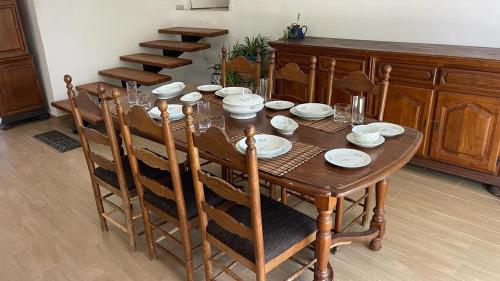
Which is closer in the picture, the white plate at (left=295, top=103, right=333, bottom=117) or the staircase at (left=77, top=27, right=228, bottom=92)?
the white plate at (left=295, top=103, right=333, bottom=117)

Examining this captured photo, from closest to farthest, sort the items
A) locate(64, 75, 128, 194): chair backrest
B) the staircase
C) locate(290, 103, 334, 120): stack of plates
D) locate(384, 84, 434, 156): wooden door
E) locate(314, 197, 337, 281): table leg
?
locate(314, 197, 337, 281): table leg → locate(64, 75, 128, 194): chair backrest → locate(290, 103, 334, 120): stack of plates → locate(384, 84, 434, 156): wooden door → the staircase

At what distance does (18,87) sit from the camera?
4.23 meters

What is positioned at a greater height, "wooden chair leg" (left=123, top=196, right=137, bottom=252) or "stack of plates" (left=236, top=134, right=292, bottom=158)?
"stack of plates" (left=236, top=134, right=292, bottom=158)

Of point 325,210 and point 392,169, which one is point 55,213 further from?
point 392,169

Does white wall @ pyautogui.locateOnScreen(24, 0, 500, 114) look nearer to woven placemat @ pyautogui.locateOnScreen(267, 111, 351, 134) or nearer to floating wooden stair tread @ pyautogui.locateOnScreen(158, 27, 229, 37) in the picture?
floating wooden stair tread @ pyautogui.locateOnScreen(158, 27, 229, 37)

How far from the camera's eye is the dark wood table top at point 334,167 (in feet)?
4.58

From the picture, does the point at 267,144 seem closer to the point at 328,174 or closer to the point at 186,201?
the point at 328,174

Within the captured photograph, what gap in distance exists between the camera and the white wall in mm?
2908

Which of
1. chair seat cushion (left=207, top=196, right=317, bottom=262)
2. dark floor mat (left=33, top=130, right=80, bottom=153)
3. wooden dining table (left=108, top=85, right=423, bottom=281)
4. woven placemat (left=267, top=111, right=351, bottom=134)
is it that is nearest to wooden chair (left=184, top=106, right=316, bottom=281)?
chair seat cushion (left=207, top=196, right=317, bottom=262)

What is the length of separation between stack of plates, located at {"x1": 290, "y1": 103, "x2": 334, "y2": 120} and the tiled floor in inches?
30.4

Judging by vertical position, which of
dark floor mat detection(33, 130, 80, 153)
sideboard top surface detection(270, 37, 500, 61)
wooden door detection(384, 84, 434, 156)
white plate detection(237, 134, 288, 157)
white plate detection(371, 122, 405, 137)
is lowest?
dark floor mat detection(33, 130, 80, 153)

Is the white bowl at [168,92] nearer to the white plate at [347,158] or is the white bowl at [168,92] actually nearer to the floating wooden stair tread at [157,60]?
the white plate at [347,158]

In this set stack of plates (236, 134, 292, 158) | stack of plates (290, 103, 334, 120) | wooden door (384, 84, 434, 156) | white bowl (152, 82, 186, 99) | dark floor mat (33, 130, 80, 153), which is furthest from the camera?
dark floor mat (33, 130, 80, 153)

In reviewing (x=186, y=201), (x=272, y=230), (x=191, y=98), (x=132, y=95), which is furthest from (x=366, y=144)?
(x=132, y=95)
